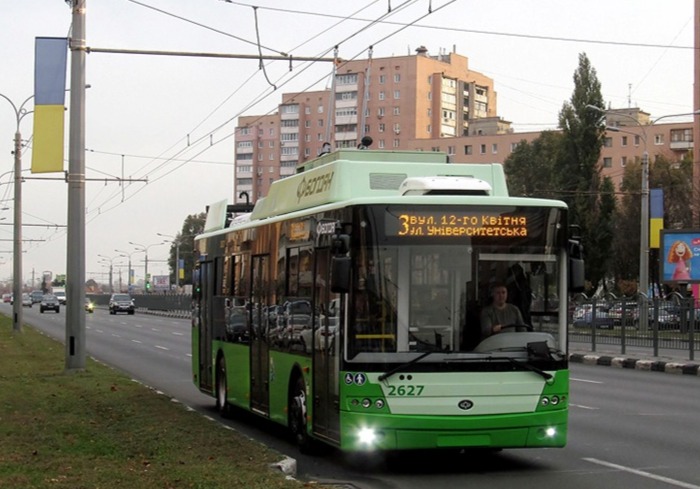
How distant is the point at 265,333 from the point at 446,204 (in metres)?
3.78

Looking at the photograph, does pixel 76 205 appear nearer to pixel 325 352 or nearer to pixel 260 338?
pixel 260 338

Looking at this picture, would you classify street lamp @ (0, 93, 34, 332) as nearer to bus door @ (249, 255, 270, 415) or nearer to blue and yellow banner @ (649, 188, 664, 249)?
blue and yellow banner @ (649, 188, 664, 249)

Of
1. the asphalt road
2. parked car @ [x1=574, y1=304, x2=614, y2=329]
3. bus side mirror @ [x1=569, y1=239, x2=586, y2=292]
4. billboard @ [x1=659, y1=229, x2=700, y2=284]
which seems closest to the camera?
the asphalt road

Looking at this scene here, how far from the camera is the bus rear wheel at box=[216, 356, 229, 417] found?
16.2 meters

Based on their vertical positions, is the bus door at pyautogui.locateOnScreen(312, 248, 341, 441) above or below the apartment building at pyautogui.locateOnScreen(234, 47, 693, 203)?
below

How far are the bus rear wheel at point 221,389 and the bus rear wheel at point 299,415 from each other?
3566mm

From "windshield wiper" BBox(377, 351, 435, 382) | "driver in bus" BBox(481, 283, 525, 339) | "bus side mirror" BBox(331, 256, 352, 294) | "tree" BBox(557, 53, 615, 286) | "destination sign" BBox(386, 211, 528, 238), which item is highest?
"tree" BBox(557, 53, 615, 286)

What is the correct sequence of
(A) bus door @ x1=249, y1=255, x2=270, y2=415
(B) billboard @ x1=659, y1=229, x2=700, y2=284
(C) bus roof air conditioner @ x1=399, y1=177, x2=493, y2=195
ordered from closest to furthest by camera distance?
(C) bus roof air conditioner @ x1=399, y1=177, x2=493, y2=195 < (A) bus door @ x1=249, y1=255, x2=270, y2=415 < (B) billboard @ x1=659, y1=229, x2=700, y2=284

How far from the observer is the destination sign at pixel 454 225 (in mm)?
10750

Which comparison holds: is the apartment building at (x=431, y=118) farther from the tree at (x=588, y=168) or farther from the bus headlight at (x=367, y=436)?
the bus headlight at (x=367, y=436)

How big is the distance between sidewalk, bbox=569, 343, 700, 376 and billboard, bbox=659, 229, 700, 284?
157 inches

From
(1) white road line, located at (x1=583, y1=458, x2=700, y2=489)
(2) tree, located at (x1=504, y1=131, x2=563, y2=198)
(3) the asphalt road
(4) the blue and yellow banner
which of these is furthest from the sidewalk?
(2) tree, located at (x1=504, y1=131, x2=563, y2=198)

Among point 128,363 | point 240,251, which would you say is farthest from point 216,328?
point 128,363

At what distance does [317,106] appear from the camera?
145000 millimetres
